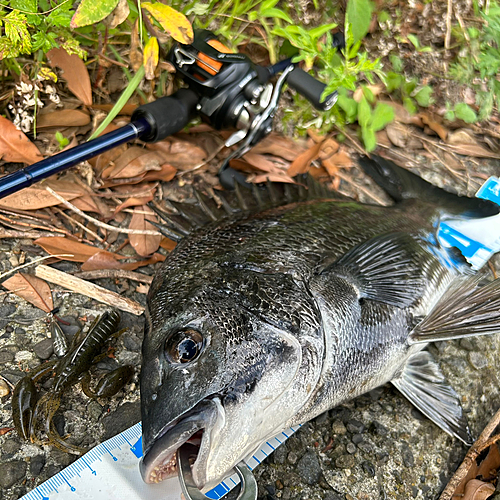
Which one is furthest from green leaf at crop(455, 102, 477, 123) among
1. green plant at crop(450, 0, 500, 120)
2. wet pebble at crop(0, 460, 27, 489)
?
wet pebble at crop(0, 460, 27, 489)

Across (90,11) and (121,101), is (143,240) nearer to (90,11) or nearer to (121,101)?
(121,101)

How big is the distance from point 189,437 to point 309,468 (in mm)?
882

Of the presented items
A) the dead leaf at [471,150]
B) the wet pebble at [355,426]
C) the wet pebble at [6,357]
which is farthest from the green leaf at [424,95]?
the wet pebble at [6,357]

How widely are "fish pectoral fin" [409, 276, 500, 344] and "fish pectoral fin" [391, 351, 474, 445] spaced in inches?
10.8

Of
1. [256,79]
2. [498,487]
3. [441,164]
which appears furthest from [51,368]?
[441,164]

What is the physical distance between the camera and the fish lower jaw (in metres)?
1.54

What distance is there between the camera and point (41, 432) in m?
1.90

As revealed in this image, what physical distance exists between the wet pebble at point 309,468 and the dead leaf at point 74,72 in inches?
92.5

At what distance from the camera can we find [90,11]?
6.31 feet

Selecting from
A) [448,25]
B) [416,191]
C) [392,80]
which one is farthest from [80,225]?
[448,25]

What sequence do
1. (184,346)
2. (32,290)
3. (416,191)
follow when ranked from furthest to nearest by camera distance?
(416,191), (32,290), (184,346)

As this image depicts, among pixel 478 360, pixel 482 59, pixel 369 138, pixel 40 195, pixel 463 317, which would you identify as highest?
pixel 482 59

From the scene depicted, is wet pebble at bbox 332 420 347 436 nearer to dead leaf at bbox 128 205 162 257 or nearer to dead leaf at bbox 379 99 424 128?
dead leaf at bbox 128 205 162 257

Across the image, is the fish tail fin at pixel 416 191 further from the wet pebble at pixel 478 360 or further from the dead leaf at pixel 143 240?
the dead leaf at pixel 143 240
